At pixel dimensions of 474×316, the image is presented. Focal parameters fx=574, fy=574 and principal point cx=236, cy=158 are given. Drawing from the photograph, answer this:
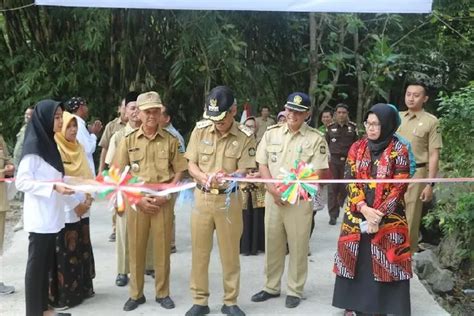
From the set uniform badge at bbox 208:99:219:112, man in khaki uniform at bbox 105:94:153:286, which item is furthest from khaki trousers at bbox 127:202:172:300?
uniform badge at bbox 208:99:219:112

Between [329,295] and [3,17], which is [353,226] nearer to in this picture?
[329,295]

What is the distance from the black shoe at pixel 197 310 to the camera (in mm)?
4111

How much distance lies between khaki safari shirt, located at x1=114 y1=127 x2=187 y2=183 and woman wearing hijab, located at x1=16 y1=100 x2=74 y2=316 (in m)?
0.61

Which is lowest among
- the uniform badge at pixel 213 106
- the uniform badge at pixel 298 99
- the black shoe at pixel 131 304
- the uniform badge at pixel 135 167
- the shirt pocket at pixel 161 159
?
the black shoe at pixel 131 304

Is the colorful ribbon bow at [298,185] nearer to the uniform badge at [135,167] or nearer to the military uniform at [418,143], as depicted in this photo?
the uniform badge at [135,167]

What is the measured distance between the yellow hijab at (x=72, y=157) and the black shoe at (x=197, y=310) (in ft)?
4.03

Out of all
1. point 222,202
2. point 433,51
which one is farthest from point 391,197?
point 433,51

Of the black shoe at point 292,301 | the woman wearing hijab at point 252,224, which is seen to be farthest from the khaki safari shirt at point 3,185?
the black shoe at point 292,301

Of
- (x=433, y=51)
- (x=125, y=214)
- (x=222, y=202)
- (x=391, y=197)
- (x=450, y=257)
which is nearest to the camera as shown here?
(x=391, y=197)

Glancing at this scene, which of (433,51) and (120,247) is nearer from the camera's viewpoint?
(120,247)

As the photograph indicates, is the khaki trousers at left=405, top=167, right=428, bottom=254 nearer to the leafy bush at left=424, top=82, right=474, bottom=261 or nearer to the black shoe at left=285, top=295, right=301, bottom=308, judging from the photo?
the leafy bush at left=424, top=82, right=474, bottom=261

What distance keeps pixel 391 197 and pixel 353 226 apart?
334 millimetres

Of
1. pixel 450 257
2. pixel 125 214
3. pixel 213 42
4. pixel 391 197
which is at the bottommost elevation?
pixel 450 257

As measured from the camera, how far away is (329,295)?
4.66 metres
